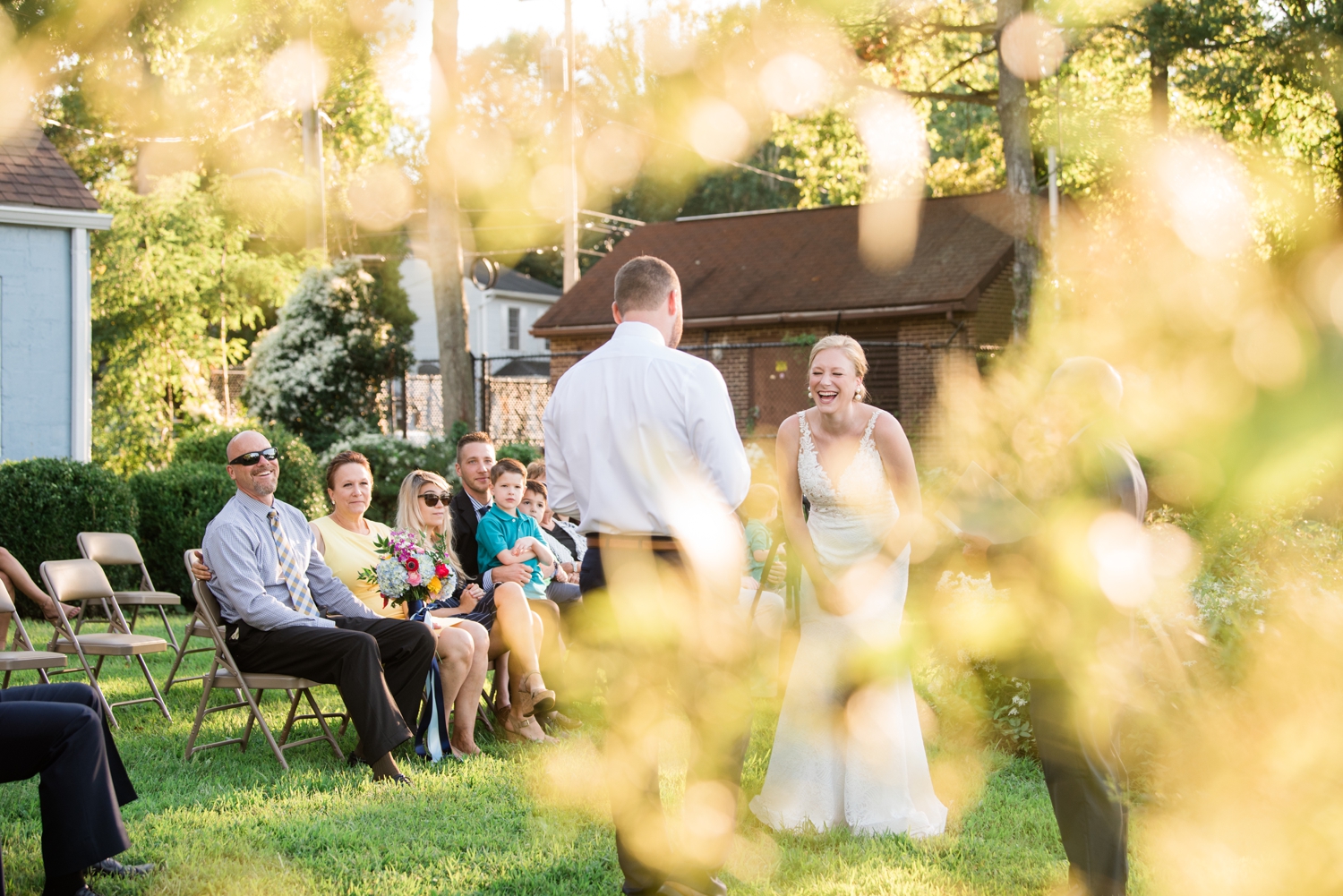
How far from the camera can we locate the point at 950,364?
68.9ft

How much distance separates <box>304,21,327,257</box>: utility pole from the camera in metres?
26.5

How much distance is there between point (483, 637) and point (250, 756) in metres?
1.33

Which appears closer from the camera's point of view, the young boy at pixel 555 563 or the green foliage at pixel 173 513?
the young boy at pixel 555 563

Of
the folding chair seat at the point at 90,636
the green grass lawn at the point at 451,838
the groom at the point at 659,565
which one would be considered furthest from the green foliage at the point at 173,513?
the groom at the point at 659,565

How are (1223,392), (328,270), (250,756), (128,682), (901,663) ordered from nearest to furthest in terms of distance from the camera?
(901,663) < (250,756) < (128,682) < (1223,392) < (328,270)

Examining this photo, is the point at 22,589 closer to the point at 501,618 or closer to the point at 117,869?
the point at 501,618

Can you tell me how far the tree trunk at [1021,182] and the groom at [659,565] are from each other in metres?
14.6

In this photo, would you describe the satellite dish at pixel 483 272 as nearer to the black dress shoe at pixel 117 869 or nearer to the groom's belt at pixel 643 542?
the black dress shoe at pixel 117 869

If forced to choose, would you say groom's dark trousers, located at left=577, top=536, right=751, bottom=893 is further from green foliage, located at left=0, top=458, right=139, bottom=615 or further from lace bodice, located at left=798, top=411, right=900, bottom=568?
green foliage, located at left=0, top=458, right=139, bottom=615

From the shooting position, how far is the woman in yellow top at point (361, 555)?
6414mm

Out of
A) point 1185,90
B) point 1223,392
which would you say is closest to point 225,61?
point 1185,90

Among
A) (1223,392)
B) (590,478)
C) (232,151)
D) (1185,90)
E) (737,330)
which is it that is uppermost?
(232,151)

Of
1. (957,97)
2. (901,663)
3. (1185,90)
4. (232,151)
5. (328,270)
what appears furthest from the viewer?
(232,151)

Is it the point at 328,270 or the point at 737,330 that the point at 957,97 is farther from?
the point at 328,270
